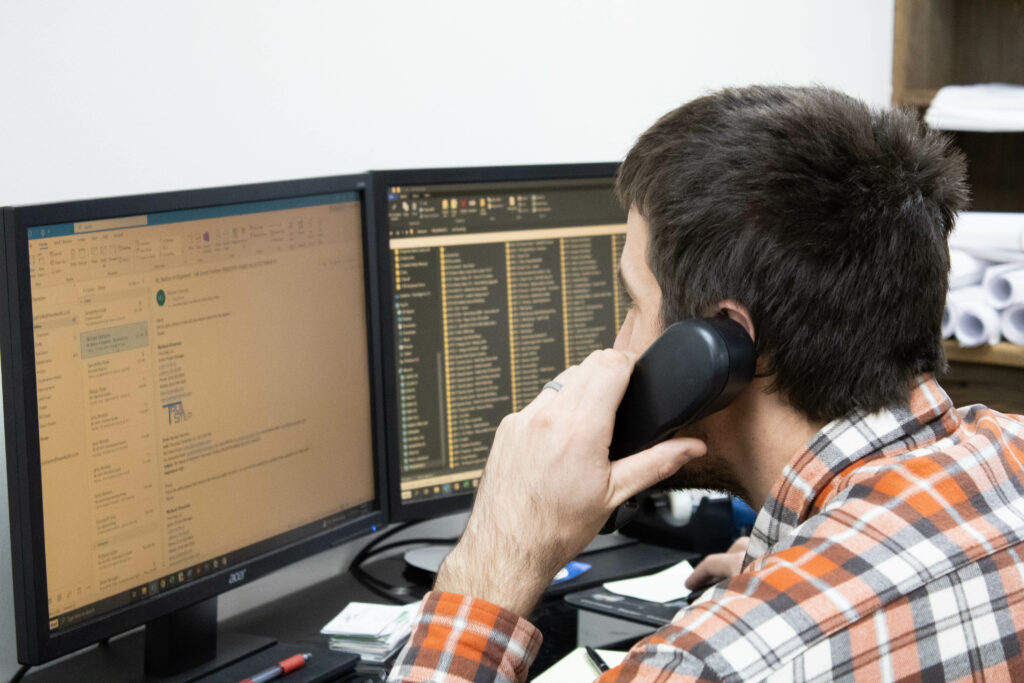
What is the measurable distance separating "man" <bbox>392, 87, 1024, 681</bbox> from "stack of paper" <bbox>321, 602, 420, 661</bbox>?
326 millimetres

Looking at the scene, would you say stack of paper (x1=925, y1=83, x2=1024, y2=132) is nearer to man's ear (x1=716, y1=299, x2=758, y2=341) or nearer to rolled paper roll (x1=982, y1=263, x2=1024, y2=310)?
rolled paper roll (x1=982, y1=263, x2=1024, y2=310)

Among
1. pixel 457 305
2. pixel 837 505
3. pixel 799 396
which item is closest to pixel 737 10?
pixel 457 305

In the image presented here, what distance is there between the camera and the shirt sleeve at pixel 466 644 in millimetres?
903

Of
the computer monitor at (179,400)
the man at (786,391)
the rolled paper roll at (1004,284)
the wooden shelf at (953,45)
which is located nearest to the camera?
the man at (786,391)

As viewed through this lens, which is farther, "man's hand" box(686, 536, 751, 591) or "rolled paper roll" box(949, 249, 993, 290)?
"rolled paper roll" box(949, 249, 993, 290)

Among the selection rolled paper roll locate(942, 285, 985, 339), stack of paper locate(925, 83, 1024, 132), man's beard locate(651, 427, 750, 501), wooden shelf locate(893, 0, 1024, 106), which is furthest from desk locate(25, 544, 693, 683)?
wooden shelf locate(893, 0, 1024, 106)

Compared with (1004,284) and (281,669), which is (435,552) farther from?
(1004,284)

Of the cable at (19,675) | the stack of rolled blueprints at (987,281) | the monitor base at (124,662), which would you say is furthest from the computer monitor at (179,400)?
the stack of rolled blueprints at (987,281)

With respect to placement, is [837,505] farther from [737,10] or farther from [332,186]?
[737,10]

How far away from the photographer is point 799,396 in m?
0.97

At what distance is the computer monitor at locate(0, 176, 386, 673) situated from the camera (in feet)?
3.34

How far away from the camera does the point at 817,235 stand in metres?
0.92

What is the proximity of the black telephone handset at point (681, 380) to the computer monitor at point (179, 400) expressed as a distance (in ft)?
1.43

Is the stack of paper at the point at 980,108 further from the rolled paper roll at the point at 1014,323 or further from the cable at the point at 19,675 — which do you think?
the cable at the point at 19,675
